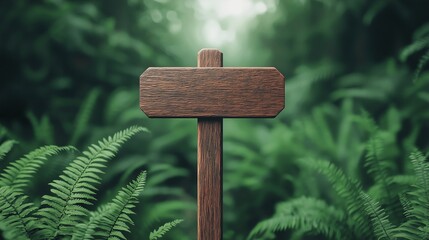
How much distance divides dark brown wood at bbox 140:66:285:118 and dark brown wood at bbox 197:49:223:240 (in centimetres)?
6

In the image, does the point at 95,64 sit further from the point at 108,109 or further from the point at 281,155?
the point at 281,155

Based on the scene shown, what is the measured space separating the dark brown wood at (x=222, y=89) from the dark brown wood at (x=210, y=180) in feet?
0.21

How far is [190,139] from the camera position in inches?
134

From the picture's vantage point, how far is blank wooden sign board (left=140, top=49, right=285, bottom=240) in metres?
1.43

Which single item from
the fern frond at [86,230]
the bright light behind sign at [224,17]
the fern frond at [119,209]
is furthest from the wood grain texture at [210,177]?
the bright light behind sign at [224,17]

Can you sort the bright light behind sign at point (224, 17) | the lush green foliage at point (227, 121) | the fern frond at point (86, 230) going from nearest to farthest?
1. the fern frond at point (86, 230)
2. the lush green foliage at point (227, 121)
3. the bright light behind sign at point (224, 17)

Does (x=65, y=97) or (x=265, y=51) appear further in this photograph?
(x=265, y=51)

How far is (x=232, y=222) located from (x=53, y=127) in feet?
5.24

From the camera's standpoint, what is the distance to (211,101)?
4.70 feet

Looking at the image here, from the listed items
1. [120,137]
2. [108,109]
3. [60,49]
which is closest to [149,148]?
[108,109]

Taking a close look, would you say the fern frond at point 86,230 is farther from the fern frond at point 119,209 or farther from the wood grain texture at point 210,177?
the wood grain texture at point 210,177

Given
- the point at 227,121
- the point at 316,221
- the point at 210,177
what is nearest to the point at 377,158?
the point at 316,221

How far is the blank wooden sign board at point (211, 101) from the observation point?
1.43 metres

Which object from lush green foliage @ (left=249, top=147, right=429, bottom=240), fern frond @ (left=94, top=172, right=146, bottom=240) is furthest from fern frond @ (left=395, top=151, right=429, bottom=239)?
fern frond @ (left=94, top=172, right=146, bottom=240)
